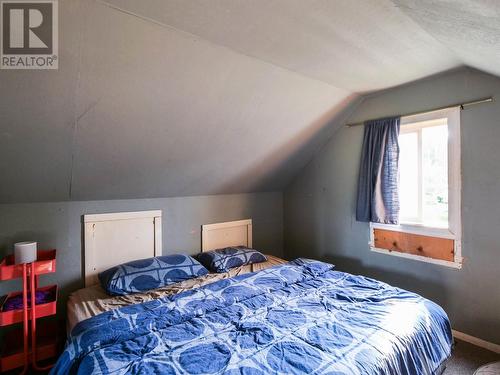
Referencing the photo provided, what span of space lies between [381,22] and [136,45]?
4.52ft

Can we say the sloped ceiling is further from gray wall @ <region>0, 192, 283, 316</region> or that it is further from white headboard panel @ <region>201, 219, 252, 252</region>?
white headboard panel @ <region>201, 219, 252, 252</region>

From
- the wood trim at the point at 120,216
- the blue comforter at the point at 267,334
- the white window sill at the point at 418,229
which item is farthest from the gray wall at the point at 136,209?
the white window sill at the point at 418,229

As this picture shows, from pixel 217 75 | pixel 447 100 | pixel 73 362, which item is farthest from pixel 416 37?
pixel 73 362

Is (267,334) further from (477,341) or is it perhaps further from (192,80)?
(477,341)

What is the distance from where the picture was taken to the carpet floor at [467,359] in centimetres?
201

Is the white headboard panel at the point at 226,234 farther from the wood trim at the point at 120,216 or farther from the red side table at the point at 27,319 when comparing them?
the red side table at the point at 27,319

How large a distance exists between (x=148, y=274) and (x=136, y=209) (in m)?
0.73

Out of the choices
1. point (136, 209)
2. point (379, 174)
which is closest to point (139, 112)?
point (136, 209)

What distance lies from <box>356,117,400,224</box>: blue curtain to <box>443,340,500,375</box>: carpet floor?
1.14 meters

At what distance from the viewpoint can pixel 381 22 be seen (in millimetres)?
1475

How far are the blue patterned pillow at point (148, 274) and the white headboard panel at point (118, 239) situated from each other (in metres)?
0.17

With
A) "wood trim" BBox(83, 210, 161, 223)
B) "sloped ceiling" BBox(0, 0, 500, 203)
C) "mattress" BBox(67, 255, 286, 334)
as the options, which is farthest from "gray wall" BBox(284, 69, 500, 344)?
"wood trim" BBox(83, 210, 161, 223)

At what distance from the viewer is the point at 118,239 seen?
8.64ft

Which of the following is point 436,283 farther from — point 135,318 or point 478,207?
point 135,318
